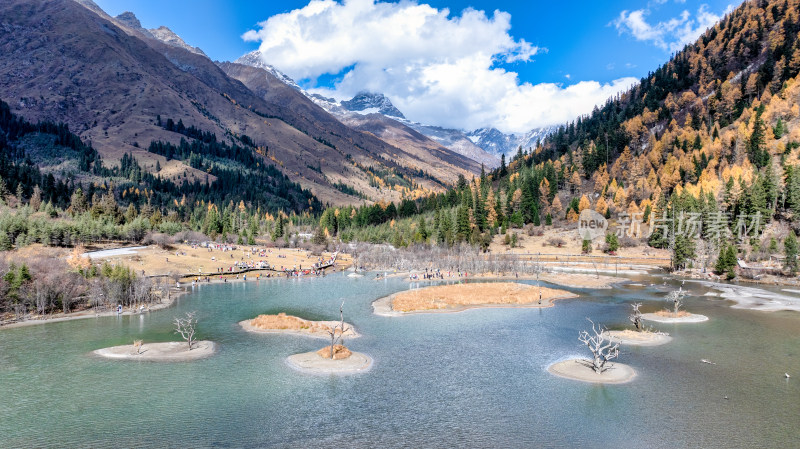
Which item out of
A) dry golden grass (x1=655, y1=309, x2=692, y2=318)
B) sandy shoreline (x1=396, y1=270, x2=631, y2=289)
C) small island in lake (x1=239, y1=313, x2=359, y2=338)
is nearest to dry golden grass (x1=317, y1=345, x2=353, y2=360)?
small island in lake (x1=239, y1=313, x2=359, y2=338)

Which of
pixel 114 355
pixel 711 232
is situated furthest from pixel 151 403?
pixel 711 232

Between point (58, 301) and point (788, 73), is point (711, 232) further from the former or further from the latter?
point (58, 301)

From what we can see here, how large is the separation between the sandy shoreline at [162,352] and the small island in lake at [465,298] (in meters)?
32.1

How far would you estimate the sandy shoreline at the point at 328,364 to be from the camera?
161ft

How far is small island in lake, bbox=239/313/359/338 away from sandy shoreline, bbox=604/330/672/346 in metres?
36.0

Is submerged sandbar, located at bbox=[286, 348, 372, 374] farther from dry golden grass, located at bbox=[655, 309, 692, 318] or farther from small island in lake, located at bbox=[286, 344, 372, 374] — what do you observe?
dry golden grass, located at bbox=[655, 309, 692, 318]

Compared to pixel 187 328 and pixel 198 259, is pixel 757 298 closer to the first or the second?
pixel 187 328

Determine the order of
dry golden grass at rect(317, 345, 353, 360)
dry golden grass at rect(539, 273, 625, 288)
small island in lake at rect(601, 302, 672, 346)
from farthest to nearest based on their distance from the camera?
dry golden grass at rect(539, 273, 625, 288), small island in lake at rect(601, 302, 672, 346), dry golden grass at rect(317, 345, 353, 360)

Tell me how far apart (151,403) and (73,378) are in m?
13.4

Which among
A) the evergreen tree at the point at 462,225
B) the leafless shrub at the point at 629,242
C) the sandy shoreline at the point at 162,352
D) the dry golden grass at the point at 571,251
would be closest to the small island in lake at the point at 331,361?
the sandy shoreline at the point at 162,352

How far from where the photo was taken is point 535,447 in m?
32.7

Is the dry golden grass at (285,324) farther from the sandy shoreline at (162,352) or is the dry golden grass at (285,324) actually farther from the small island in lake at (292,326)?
the sandy shoreline at (162,352)

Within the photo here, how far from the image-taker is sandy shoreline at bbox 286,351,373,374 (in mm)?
49188

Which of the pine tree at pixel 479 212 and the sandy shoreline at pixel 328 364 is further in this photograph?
the pine tree at pixel 479 212
